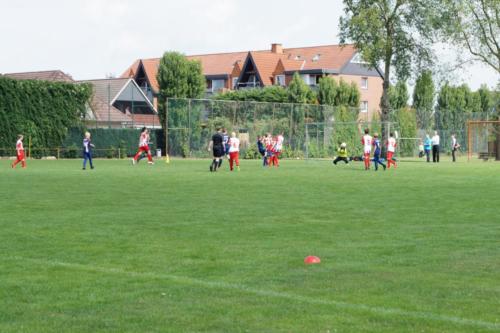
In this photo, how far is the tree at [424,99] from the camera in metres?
59.0

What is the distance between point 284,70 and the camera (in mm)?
90125

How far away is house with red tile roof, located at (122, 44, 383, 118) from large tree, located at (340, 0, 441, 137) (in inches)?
1052

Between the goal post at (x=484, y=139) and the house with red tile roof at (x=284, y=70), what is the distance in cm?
2042

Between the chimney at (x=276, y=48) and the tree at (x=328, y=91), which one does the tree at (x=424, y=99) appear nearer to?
the tree at (x=328, y=91)

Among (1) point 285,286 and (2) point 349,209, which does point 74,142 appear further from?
(1) point 285,286

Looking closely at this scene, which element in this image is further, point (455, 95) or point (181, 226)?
point (455, 95)

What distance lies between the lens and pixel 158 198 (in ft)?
63.7

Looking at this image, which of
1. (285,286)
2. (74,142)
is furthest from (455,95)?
(285,286)

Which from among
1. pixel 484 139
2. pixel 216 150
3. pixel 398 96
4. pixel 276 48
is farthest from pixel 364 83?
pixel 216 150

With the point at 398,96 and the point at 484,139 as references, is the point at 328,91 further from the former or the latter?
the point at 484,139

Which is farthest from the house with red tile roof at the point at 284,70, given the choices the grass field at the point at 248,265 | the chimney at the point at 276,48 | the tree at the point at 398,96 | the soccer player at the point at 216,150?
the grass field at the point at 248,265

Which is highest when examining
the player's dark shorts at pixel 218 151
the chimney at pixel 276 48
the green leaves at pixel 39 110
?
the chimney at pixel 276 48

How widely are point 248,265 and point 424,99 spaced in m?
79.2

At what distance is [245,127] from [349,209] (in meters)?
41.5
